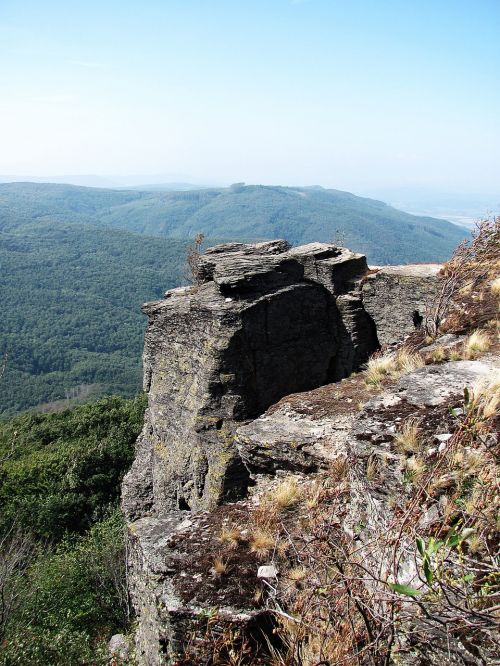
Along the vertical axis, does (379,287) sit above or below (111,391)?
above

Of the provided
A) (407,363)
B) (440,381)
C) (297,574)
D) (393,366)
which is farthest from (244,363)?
(297,574)

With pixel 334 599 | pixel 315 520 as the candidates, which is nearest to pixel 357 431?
pixel 315 520

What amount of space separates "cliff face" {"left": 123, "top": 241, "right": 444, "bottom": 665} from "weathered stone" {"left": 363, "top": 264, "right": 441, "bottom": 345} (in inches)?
1.3

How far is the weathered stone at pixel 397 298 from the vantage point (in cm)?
1631

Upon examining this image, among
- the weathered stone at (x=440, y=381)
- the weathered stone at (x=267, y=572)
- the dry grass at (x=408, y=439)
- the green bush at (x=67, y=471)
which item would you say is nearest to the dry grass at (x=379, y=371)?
the weathered stone at (x=440, y=381)

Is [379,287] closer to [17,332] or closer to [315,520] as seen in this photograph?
[315,520]

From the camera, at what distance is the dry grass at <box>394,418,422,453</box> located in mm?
6191

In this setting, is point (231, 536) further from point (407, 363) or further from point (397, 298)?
point (397, 298)

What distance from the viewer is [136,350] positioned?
169 meters

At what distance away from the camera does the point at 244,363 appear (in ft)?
47.4

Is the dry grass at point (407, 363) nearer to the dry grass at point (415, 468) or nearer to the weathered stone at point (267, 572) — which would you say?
the dry grass at point (415, 468)

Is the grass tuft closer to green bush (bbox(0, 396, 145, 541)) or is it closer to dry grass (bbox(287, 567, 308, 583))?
dry grass (bbox(287, 567, 308, 583))

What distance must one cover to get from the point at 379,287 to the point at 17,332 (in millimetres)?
181804

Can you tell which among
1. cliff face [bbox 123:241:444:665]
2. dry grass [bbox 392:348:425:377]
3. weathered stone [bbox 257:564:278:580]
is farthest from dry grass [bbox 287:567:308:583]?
dry grass [bbox 392:348:425:377]
